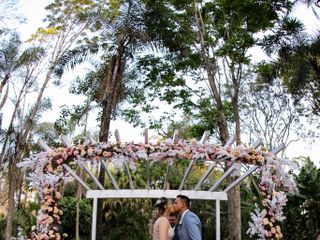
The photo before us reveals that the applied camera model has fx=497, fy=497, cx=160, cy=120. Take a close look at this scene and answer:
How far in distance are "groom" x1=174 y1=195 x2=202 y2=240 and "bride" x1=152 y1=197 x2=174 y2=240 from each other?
0.68ft

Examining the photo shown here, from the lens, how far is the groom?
559cm

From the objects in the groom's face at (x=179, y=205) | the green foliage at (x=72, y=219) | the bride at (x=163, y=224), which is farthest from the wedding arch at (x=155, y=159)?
Result: the green foliage at (x=72, y=219)

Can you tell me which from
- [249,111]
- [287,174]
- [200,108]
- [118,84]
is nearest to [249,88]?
[249,111]

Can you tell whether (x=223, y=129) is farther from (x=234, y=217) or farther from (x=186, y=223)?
(x=186, y=223)

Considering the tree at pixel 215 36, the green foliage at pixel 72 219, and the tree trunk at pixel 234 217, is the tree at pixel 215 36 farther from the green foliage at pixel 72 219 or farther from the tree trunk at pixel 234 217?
the green foliage at pixel 72 219

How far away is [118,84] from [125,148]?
23.9 ft

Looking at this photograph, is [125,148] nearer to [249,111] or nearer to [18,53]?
[18,53]

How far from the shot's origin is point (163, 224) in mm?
6062

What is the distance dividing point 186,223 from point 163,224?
49 centimetres

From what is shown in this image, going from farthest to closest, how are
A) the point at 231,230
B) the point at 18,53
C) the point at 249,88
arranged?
the point at 249,88 < the point at 18,53 < the point at 231,230

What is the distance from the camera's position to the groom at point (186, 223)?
5594 millimetres

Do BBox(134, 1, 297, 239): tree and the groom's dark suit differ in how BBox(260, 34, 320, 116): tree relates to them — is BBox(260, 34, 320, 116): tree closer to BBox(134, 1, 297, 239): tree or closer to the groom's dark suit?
BBox(134, 1, 297, 239): tree

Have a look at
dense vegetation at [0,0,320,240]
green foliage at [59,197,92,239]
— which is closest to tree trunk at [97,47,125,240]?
dense vegetation at [0,0,320,240]

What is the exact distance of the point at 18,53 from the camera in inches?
738
